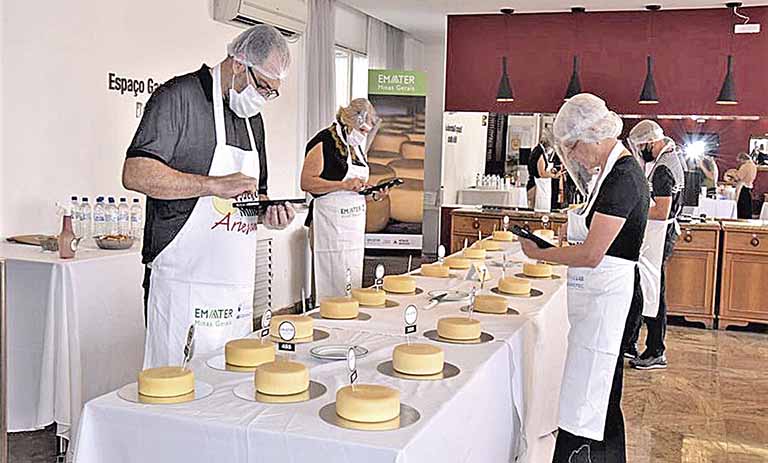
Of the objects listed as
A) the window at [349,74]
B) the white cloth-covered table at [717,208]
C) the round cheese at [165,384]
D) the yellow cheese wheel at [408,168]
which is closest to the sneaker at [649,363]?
the white cloth-covered table at [717,208]

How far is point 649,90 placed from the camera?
7500 mm

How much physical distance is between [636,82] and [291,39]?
3.28 metres

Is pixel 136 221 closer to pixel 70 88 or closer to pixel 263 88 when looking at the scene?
pixel 70 88

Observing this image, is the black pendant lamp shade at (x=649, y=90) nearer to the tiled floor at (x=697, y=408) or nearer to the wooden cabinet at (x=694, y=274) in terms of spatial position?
the wooden cabinet at (x=694, y=274)

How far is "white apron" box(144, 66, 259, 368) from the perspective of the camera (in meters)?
2.47

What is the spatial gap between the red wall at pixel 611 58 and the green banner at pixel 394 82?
667mm

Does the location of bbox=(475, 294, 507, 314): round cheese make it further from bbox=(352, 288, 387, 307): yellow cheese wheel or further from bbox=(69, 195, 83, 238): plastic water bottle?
bbox=(69, 195, 83, 238): plastic water bottle

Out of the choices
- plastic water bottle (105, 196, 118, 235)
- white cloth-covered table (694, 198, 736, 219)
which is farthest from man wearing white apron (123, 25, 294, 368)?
white cloth-covered table (694, 198, 736, 219)

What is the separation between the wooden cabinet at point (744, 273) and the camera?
620 centimetres

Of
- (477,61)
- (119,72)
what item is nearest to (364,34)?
(477,61)

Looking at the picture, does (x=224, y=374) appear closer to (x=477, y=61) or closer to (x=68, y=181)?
(x=68, y=181)

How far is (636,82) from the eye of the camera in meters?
7.68

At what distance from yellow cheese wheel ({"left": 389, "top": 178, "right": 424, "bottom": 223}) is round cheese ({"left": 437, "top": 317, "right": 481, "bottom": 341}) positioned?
6.73 meters

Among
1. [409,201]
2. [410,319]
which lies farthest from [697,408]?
[409,201]
